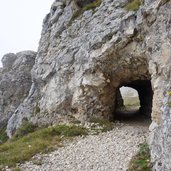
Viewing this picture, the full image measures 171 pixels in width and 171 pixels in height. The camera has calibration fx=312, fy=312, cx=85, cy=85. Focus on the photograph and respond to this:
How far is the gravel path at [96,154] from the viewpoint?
60.2ft

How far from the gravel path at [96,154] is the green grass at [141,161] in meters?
0.52

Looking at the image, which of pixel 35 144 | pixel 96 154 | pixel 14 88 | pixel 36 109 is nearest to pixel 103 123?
pixel 35 144

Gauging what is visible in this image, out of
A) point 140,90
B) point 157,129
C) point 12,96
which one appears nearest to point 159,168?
point 157,129

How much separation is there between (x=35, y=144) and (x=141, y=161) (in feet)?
29.0

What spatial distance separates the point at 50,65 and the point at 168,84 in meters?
18.1

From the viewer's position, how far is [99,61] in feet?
90.0

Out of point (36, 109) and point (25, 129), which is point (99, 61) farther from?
point (25, 129)

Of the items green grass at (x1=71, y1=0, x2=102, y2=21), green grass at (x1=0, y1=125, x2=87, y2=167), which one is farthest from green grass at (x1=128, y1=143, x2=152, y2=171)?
green grass at (x1=71, y1=0, x2=102, y2=21)

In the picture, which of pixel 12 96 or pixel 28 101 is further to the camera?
pixel 12 96

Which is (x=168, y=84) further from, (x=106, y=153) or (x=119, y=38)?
(x=119, y=38)

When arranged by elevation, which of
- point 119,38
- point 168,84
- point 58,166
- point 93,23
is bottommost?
point 58,166

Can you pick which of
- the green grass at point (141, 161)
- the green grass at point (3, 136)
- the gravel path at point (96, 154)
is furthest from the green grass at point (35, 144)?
the green grass at point (3, 136)

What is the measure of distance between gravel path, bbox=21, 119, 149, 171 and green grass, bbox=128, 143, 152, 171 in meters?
0.52

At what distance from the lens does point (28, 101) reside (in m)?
35.6
